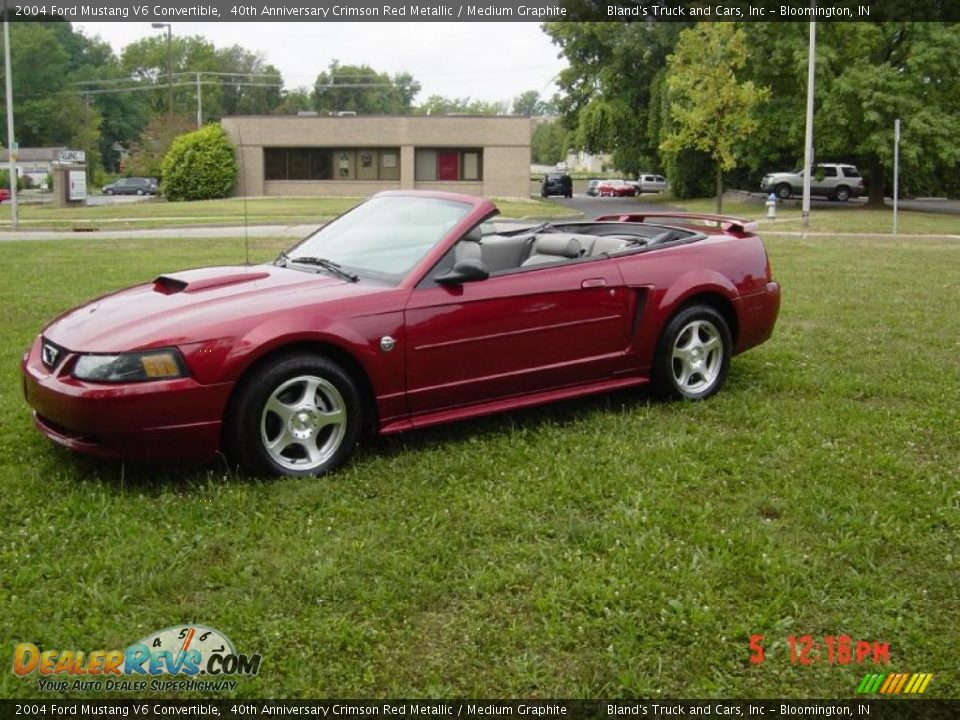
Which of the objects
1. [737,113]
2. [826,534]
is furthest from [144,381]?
[737,113]

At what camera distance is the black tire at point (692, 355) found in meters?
6.18

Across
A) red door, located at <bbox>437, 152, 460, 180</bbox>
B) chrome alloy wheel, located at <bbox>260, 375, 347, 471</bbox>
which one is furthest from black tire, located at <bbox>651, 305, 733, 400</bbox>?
red door, located at <bbox>437, 152, 460, 180</bbox>

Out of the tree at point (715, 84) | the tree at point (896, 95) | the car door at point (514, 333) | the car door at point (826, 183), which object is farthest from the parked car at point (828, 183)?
the car door at point (514, 333)

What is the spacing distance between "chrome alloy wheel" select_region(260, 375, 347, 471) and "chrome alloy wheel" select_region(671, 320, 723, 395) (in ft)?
7.77

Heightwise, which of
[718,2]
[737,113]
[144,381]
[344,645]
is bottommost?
[344,645]

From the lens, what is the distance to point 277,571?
382 centimetres

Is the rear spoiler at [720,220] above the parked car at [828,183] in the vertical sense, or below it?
below

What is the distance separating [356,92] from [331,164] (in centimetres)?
8227

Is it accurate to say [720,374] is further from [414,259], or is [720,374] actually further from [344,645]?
[344,645]

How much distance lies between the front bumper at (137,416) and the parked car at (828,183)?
41.5 meters

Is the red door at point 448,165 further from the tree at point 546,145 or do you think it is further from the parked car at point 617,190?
the tree at point 546,145

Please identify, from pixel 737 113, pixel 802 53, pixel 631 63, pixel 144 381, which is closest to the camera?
pixel 144 381

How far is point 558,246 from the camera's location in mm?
6312

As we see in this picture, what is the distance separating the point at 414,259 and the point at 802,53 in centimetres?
3485
